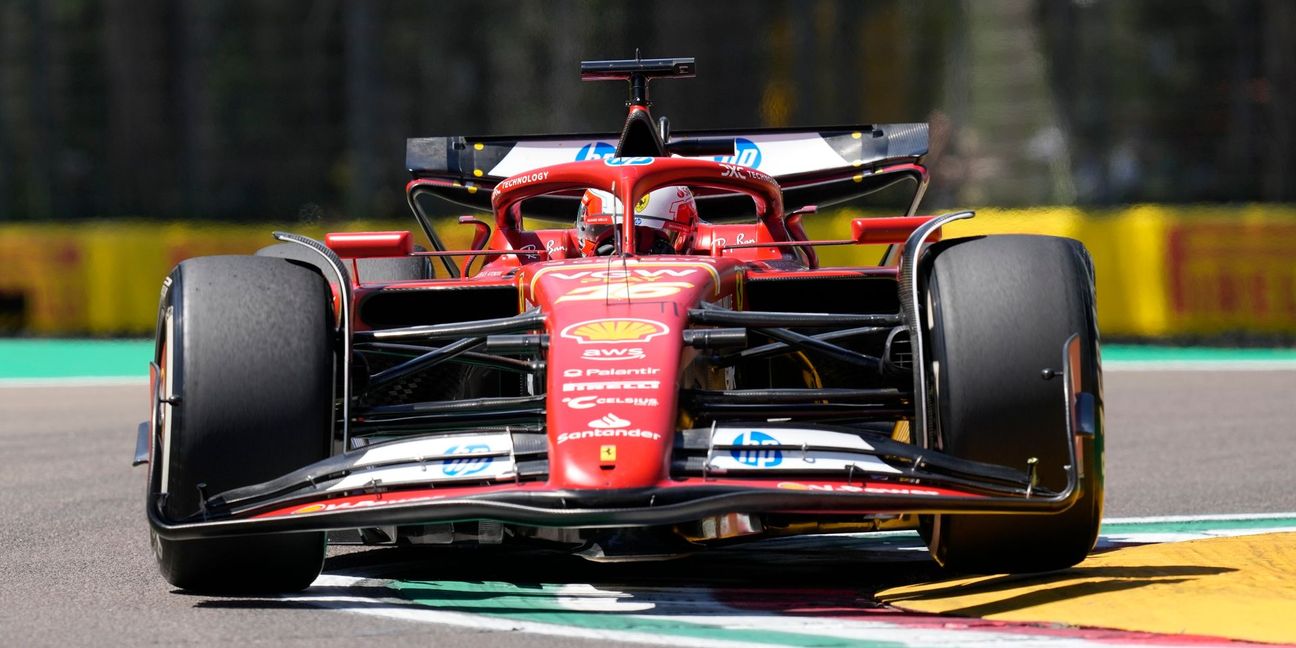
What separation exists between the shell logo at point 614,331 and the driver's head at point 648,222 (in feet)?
5.95

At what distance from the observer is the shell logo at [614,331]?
222 inches

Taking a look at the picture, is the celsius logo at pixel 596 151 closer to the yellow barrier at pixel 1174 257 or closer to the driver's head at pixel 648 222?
the driver's head at pixel 648 222

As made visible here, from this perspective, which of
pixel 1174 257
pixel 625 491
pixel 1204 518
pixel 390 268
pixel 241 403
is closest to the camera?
pixel 625 491

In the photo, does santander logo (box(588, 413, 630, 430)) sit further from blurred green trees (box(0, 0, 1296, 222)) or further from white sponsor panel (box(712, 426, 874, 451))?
blurred green trees (box(0, 0, 1296, 222))

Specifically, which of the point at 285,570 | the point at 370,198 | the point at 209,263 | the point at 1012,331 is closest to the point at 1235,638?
the point at 1012,331

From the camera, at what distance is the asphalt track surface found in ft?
17.4

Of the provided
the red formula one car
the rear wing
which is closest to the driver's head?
the red formula one car

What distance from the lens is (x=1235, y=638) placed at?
16.3ft

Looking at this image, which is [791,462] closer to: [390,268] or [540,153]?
[390,268]

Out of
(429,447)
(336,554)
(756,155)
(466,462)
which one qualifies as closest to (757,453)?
(466,462)

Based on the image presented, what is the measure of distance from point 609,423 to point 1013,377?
1.17m

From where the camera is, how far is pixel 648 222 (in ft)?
25.1

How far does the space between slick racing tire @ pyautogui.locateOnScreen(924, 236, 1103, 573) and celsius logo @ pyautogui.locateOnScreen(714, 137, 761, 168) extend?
3.48 meters

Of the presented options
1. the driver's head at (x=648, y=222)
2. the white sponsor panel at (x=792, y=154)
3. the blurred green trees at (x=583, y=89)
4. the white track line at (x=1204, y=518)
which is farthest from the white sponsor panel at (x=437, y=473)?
the blurred green trees at (x=583, y=89)
